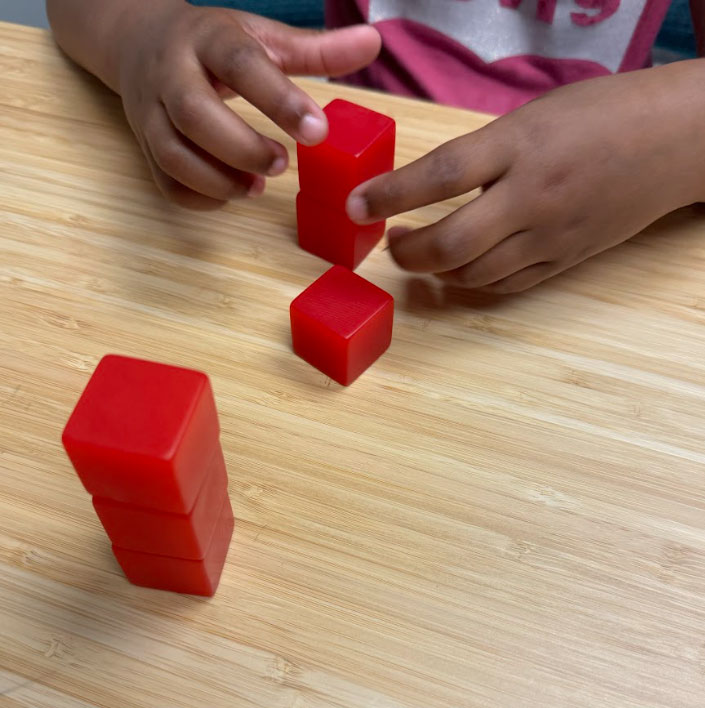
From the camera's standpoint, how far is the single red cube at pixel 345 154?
0.56 meters

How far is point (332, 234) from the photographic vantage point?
0.61 metres

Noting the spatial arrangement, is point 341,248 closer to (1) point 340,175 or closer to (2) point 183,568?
(1) point 340,175

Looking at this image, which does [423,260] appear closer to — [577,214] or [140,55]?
[577,214]

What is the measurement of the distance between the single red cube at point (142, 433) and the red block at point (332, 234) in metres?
0.27

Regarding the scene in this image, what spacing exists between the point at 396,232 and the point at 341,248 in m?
0.05

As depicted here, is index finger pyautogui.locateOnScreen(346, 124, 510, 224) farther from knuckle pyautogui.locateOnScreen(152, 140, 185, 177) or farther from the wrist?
the wrist

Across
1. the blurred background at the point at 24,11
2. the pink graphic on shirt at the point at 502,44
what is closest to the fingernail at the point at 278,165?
the pink graphic on shirt at the point at 502,44

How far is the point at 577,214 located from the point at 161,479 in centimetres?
42

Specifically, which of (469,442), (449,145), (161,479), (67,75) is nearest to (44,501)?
(161,479)

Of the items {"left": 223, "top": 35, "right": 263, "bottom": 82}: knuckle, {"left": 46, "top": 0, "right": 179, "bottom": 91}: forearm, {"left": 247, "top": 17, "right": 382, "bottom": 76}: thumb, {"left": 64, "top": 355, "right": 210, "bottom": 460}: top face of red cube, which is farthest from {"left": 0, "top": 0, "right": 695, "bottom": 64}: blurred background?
{"left": 64, "top": 355, "right": 210, "bottom": 460}: top face of red cube

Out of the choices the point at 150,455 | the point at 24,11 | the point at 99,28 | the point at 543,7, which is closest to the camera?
the point at 150,455

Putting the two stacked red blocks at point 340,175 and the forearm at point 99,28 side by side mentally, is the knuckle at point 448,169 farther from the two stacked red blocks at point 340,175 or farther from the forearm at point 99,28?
the forearm at point 99,28

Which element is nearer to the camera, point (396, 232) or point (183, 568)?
point (183, 568)

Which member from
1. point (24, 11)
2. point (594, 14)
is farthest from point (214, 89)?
point (24, 11)
